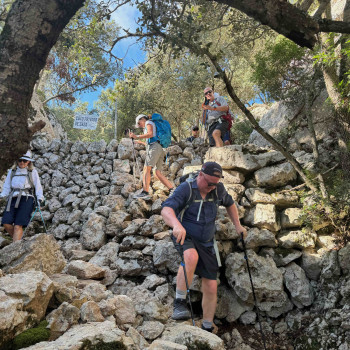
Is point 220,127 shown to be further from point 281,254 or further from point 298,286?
point 298,286

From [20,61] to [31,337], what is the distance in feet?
9.13

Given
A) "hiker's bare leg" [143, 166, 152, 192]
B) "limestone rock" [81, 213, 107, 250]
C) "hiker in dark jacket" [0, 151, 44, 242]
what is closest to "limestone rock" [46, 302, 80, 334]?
"limestone rock" [81, 213, 107, 250]

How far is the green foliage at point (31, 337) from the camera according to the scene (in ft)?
8.93

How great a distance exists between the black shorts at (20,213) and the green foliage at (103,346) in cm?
503

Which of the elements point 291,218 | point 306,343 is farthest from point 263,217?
point 306,343

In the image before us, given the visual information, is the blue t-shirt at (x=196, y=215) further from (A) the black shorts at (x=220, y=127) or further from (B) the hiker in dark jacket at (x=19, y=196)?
(A) the black shorts at (x=220, y=127)

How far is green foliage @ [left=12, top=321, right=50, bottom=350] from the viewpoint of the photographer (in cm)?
272

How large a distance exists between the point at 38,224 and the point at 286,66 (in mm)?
9518

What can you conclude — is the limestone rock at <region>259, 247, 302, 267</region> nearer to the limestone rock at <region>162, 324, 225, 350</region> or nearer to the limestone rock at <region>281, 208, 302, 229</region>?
the limestone rock at <region>281, 208, 302, 229</region>

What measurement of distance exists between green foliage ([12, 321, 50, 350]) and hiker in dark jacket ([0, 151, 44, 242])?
165 inches

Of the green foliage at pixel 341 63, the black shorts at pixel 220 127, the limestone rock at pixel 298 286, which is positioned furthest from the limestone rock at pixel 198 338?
the black shorts at pixel 220 127

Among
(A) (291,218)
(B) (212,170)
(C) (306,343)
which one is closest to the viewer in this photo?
(B) (212,170)

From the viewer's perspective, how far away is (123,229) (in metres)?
7.17

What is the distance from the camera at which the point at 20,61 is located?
2.80 meters
